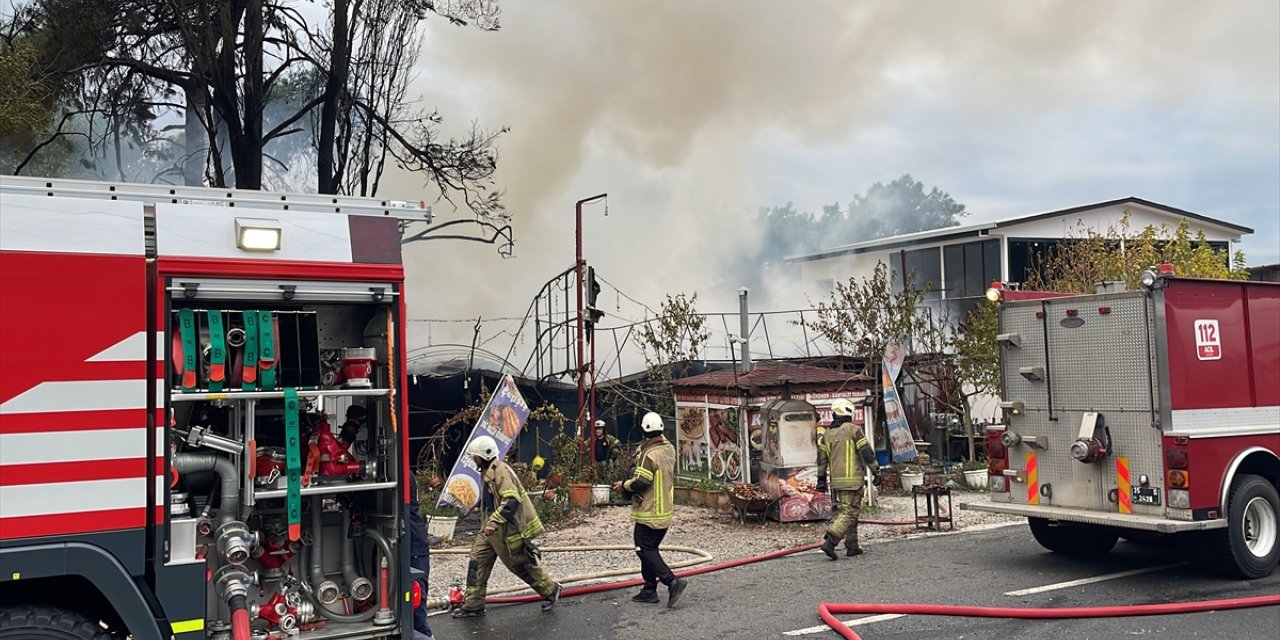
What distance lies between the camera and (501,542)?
7.58 metres

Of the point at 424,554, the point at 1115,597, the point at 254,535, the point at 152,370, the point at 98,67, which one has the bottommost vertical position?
the point at 1115,597

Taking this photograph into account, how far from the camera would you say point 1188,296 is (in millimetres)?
8172

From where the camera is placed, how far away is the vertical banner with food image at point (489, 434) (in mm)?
10547

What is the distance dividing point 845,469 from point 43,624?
7.36 meters

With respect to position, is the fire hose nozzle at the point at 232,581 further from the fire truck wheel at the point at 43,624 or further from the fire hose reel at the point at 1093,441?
the fire hose reel at the point at 1093,441

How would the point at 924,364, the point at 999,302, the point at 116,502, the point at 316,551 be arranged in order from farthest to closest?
1. the point at 924,364
2. the point at 999,302
3. the point at 316,551
4. the point at 116,502

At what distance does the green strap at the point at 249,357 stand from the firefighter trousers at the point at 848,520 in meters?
6.42

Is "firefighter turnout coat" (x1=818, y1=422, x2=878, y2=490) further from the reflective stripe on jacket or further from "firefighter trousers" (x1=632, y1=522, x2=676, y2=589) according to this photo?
the reflective stripe on jacket

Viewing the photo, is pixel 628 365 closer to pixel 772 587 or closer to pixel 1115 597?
pixel 772 587

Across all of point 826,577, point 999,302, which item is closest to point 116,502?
point 826,577

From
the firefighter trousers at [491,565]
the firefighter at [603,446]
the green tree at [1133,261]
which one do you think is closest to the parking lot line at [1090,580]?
Answer: the firefighter trousers at [491,565]

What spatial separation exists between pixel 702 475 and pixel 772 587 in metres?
5.77

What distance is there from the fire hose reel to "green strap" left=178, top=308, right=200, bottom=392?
22.8ft

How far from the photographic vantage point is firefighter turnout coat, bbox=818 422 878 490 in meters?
9.90
